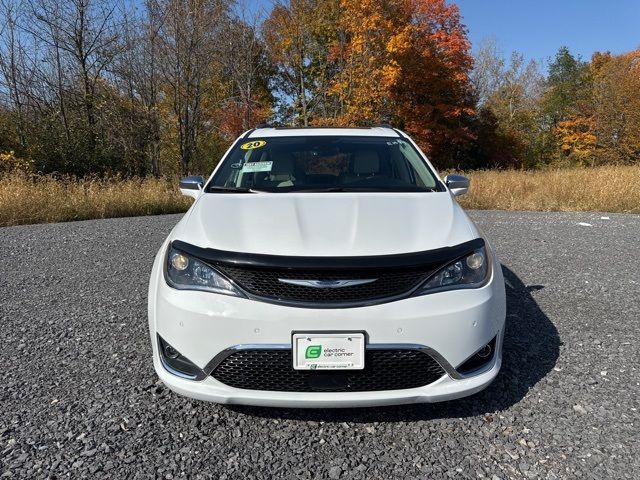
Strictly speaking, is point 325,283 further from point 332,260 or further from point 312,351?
point 312,351

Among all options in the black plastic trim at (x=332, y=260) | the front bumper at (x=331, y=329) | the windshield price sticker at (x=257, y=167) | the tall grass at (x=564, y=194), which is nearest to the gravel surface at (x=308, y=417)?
the front bumper at (x=331, y=329)

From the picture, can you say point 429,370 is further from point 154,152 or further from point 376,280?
point 154,152

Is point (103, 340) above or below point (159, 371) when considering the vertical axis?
below

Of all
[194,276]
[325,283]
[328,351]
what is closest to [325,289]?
[325,283]

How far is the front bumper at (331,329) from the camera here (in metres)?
1.90

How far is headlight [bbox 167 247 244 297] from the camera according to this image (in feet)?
6.57

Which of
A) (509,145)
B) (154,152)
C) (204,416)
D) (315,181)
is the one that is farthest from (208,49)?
(509,145)

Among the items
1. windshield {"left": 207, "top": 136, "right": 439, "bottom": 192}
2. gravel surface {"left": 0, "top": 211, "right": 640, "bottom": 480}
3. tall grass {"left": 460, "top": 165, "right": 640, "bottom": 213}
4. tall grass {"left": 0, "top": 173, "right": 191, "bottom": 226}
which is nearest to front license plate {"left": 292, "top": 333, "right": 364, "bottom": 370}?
gravel surface {"left": 0, "top": 211, "right": 640, "bottom": 480}

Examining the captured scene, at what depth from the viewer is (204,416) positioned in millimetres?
2244

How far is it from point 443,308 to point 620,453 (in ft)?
3.28

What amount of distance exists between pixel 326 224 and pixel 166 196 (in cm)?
965

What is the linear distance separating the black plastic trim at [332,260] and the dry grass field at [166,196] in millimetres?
8400

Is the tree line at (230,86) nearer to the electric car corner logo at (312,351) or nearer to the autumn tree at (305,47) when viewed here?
the autumn tree at (305,47)

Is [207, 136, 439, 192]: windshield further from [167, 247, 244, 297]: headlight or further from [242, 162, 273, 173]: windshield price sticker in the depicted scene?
[167, 247, 244, 297]: headlight
